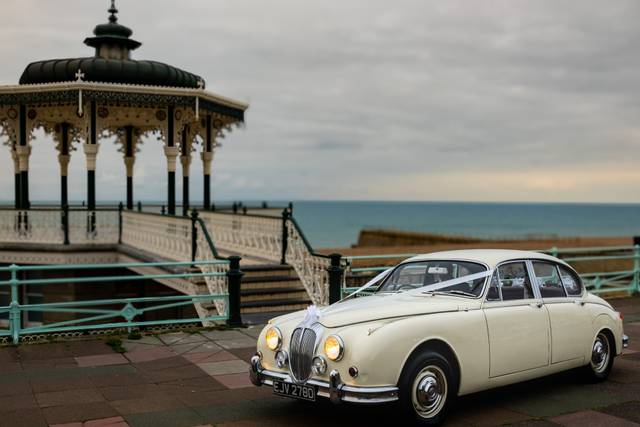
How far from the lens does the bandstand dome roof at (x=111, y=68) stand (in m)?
19.8

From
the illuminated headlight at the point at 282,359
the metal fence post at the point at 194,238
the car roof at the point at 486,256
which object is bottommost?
the illuminated headlight at the point at 282,359

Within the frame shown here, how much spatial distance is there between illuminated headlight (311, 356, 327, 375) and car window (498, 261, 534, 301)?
213 centimetres

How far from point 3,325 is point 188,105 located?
862cm

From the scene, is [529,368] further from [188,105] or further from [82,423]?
[188,105]

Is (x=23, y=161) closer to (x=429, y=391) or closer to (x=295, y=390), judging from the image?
(x=295, y=390)

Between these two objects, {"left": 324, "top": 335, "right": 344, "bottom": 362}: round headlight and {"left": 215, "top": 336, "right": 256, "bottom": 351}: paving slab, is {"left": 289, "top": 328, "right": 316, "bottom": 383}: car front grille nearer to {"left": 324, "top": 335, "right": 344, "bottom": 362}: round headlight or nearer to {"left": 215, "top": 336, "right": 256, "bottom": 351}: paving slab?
{"left": 324, "top": 335, "right": 344, "bottom": 362}: round headlight

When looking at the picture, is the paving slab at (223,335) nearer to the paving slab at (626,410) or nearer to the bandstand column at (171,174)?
the paving slab at (626,410)

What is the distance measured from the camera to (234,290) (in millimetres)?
11227

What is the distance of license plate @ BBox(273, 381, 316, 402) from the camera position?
235 inches

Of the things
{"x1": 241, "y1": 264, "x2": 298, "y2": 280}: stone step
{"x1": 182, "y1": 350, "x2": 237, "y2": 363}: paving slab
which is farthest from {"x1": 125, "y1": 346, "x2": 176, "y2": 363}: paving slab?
{"x1": 241, "y1": 264, "x2": 298, "y2": 280}: stone step

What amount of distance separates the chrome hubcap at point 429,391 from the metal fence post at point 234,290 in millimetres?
5475

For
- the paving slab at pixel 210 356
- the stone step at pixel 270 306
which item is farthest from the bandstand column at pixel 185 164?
the paving slab at pixel 210 356

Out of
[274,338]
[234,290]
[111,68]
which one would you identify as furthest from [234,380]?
[111,68]

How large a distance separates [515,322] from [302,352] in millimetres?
2246
